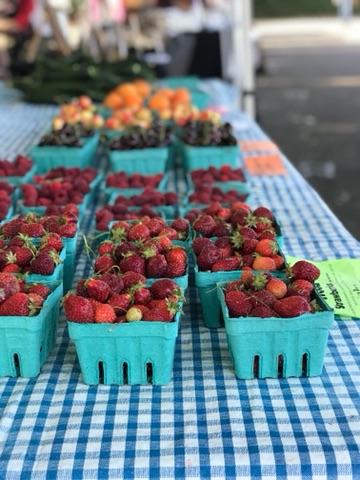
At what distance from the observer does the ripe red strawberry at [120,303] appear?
1.18 metres

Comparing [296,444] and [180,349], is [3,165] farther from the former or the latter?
[296,444]

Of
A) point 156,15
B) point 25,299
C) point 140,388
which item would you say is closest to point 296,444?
point 140,388

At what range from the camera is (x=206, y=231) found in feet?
5.08

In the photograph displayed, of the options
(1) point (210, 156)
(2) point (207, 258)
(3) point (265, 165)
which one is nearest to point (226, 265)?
(2) point (207, 258)

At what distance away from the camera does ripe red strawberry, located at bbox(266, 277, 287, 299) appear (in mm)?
1221

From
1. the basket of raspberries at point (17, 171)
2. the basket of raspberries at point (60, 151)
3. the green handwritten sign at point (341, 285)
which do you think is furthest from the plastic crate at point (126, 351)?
the basket of raspberries at point (60, 151)

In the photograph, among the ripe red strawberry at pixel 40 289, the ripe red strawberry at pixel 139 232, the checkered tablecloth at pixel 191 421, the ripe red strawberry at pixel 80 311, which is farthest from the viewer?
the ripe red strawberry at pixel 139 232

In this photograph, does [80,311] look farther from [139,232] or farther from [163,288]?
[139,232]

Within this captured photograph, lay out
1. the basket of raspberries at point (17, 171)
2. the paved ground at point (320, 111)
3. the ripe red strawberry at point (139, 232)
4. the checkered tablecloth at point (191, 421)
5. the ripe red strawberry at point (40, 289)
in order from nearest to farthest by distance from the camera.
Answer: the checkered tablecloth at point (191, 421) → the ripe red strawberry at point (40, 289) → the ripe red strawberry at point (139, 232) → the basket of raspberries at point (17, 171) → the paved ground at point (320, 111)

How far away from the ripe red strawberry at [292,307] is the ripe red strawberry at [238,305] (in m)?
0.05

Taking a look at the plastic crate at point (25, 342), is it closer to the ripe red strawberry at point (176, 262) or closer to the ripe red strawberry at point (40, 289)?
the ripe red strawberry at point (40, 289)

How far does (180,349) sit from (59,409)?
29 centimetres

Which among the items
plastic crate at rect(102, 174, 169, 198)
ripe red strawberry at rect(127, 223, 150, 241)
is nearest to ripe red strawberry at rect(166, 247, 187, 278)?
ripe red strawberry at rect(127, 223, 150, 241)

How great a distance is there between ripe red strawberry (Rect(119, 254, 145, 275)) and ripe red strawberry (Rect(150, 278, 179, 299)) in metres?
0.08
